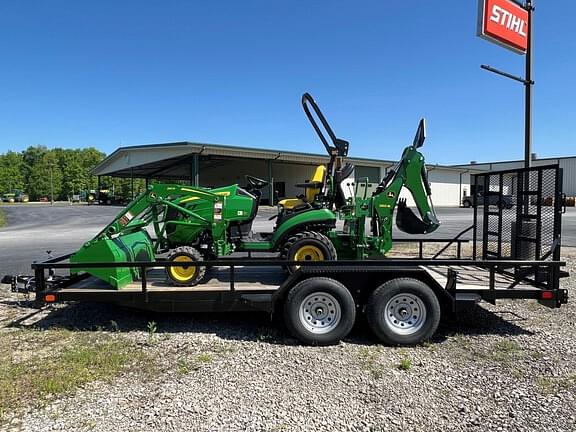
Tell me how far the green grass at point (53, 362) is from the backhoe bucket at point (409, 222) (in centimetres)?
442

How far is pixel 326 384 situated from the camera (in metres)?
3.67

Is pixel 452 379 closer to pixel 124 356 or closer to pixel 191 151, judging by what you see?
pixel 124 356

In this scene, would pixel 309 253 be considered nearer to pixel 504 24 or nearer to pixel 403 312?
pixel 403 312

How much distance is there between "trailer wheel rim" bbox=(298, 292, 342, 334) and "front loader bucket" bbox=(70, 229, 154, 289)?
213cm

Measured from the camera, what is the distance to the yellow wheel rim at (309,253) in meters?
Result: 6.06

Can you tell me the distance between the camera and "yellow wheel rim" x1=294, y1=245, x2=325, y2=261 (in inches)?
239

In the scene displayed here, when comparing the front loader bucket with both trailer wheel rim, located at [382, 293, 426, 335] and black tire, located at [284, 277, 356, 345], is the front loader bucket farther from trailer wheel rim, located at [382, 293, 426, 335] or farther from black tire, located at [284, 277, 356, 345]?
trailer wheel rim, located at [382, 293, 426, 335]

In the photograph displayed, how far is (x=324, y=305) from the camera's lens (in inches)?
182

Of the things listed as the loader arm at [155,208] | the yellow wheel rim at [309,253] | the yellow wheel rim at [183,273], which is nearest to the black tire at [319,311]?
the yellow wheel rim at [183,273]

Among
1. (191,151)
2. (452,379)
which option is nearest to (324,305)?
(452,379)

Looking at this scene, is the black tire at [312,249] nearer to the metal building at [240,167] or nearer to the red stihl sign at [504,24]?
the red stihl sign at [504,24]

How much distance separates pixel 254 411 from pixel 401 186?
411cm

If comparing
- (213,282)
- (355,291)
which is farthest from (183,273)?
(355,291)

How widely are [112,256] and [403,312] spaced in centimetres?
333
